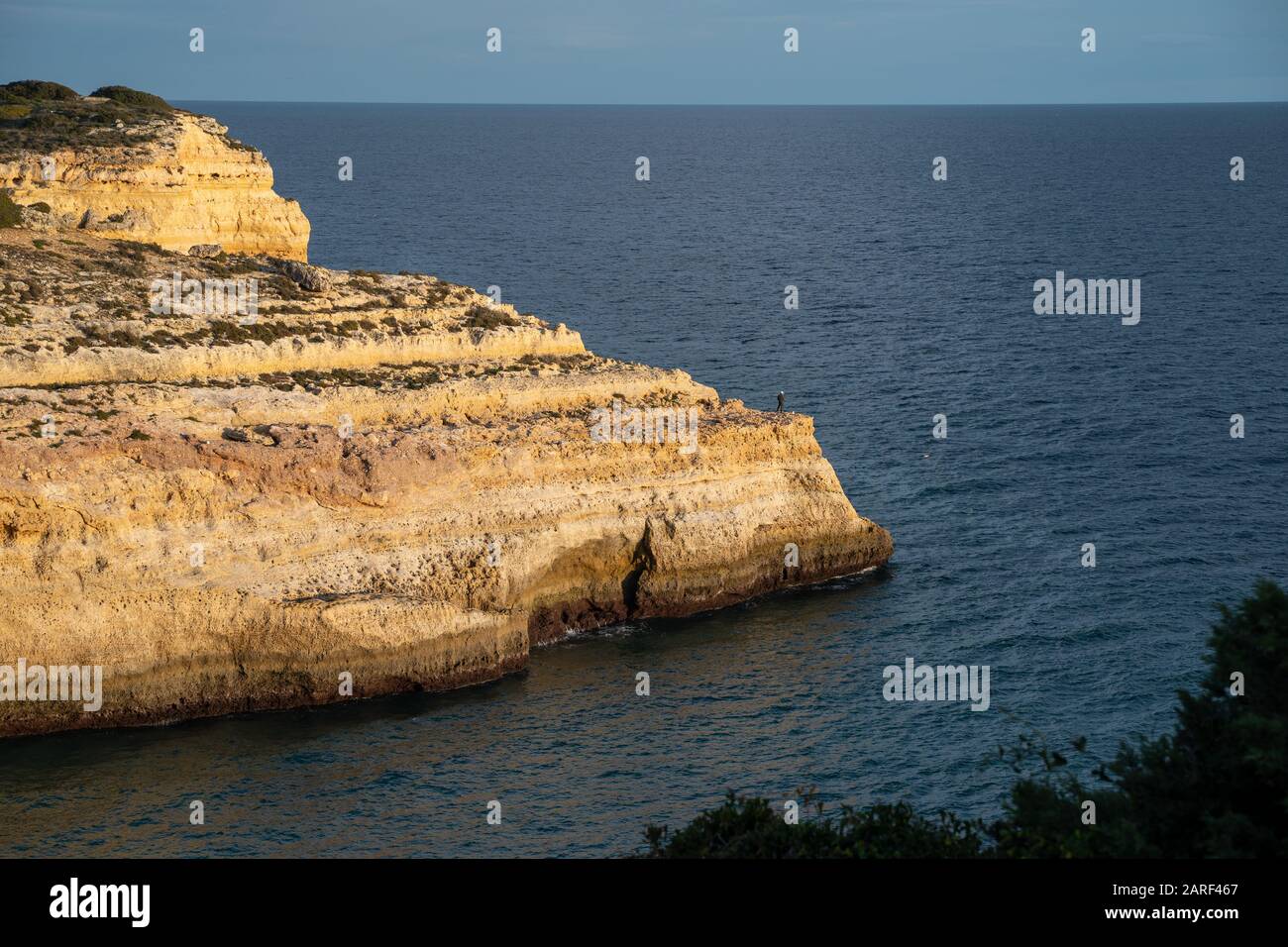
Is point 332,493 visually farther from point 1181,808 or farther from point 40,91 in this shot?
point 40,91

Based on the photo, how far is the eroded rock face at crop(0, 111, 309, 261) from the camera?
215 ft

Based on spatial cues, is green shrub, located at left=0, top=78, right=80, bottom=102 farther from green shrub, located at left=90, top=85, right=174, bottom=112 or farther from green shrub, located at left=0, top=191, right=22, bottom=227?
green shrub, located at left=0, top=191, right=22, bottom=227

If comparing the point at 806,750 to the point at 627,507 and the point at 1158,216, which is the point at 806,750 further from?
the point at 1158,216

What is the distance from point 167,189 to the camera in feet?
221

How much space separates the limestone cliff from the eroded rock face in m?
4.08

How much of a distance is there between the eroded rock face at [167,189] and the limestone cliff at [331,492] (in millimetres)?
4084

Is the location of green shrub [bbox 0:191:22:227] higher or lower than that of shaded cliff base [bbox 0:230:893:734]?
higher

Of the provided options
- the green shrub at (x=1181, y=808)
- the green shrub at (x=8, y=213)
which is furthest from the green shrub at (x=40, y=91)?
the green shrub at (x=1181, y=808)

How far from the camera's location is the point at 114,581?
4225 centimetres

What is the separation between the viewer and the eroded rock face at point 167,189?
65438 millimetres

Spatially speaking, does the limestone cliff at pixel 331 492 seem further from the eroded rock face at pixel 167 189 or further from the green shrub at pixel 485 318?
the eroded rock face at pixel 167 189

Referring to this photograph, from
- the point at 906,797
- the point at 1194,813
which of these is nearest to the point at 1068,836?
the point at 1194,813

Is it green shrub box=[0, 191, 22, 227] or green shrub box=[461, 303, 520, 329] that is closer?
green shrub box=[461, 303, 520, 329]

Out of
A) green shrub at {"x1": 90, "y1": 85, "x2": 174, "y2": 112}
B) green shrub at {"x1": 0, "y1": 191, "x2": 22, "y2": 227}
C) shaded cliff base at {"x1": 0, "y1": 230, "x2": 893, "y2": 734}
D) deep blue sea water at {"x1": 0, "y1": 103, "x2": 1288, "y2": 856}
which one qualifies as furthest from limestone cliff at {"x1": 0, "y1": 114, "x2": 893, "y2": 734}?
green shrub at {"x1": 90, "y1": 85, "x2": 174, "y2": 112}
